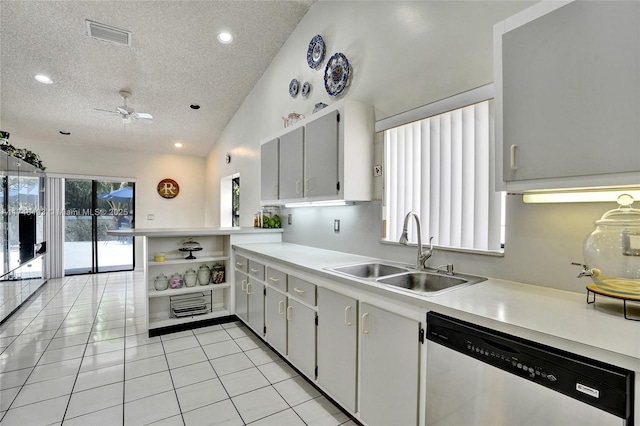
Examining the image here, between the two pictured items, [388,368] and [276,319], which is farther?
[276,319]

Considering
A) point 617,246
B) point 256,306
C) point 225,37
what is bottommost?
point 256,306

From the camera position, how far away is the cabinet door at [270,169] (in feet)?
11.1

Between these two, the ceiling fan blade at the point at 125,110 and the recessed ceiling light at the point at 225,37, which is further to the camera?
the ceiling fan blade at the point at 125,110

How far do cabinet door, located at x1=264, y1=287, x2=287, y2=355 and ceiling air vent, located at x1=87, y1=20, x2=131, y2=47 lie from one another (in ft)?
11.1

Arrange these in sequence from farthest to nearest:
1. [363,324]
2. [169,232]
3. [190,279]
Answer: [190,279] → [169,232] → [363,324]

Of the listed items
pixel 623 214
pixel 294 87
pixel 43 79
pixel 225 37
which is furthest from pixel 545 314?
pixel 43 79

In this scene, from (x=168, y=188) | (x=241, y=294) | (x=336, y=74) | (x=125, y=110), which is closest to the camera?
(x=336, y=74)

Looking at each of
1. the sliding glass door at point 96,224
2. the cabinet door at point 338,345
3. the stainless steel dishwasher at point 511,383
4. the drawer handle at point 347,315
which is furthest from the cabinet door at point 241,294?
the sliding glass door at point 96,224

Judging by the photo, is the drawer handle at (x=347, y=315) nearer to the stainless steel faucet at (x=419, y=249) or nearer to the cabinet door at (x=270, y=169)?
the stainless steel faucet at (x=419, y=249)

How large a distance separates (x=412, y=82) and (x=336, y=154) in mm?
769

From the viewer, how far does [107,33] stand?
346cm

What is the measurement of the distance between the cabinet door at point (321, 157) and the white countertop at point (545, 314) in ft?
3.35

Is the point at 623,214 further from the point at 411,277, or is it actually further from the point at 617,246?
the point at 411,277

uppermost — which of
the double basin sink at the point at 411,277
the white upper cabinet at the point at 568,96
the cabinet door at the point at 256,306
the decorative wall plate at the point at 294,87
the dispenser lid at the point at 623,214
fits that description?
the decorative wall plate at the point at 294,87
